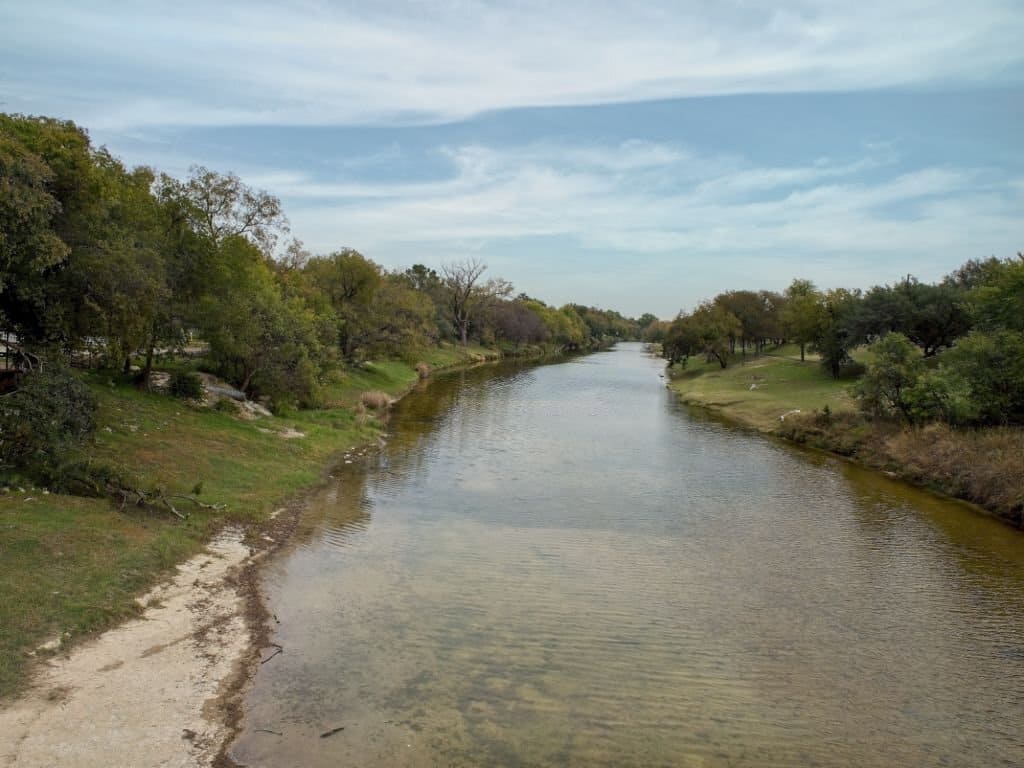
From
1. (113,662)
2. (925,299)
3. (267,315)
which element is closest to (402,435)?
(267,315)

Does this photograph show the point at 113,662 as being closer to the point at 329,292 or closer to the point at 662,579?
the point at 662,579

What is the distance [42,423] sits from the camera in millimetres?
15312

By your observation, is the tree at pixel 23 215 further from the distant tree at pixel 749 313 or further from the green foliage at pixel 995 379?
the distant tree at pixel 749 313

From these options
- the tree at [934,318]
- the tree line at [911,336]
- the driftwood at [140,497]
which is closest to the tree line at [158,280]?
the driftwood at [140,497]

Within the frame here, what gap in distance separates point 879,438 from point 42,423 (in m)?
31.8

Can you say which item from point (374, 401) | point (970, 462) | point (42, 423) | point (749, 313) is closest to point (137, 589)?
point (42, 423)

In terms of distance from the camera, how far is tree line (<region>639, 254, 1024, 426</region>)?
2883 cm

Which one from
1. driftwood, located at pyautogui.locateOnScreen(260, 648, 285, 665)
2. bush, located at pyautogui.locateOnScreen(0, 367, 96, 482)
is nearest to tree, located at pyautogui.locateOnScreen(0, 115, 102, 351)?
bush, located at pyautogui.locateOnScreen(0, 367, 96, 482)

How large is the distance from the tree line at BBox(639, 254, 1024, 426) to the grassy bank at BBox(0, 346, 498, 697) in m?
24.9

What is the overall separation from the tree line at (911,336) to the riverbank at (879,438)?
1358mm

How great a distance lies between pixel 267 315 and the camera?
104 ft

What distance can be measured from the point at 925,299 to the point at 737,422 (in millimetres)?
18923

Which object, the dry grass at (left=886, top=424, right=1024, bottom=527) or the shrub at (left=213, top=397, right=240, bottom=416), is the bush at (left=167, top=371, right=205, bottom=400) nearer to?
the shrub at (left=213, top=397, right=240, bottom=416)

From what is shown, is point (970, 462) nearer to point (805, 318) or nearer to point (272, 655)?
point (272, 655)
